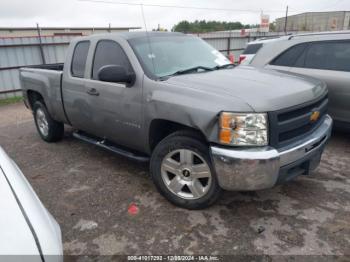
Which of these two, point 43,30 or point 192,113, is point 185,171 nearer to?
point 192,113

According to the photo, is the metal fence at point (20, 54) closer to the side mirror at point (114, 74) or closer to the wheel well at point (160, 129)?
the side mirror at point (114, 74)

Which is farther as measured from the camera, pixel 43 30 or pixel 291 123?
pixel 43 30

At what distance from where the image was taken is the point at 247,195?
3.26 meters

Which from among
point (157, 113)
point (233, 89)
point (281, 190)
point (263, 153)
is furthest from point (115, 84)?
point (281, 190)

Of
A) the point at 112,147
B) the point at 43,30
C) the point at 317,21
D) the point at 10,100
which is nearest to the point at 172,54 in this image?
the point at 112,147

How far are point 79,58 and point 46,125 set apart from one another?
1.71 m

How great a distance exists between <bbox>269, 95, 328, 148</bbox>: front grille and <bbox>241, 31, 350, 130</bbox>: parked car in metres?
1.52

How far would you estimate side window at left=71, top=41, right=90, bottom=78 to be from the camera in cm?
409

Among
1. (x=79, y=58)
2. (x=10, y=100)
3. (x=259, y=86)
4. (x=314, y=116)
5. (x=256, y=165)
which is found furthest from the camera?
(x=10, y=100)

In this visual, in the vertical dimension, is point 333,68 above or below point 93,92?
above

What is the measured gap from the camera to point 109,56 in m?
3.69

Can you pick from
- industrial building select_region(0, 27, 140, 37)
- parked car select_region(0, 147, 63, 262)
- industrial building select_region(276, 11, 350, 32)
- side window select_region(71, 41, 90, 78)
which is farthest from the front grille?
industrial building select_region(276, 11, 350, 32)

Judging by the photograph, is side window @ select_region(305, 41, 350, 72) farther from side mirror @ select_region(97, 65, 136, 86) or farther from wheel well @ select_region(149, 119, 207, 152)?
side mirror @ select_region(97, 65, 136, 86)

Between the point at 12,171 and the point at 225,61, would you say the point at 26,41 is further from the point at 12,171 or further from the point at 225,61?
the point at 12,171
